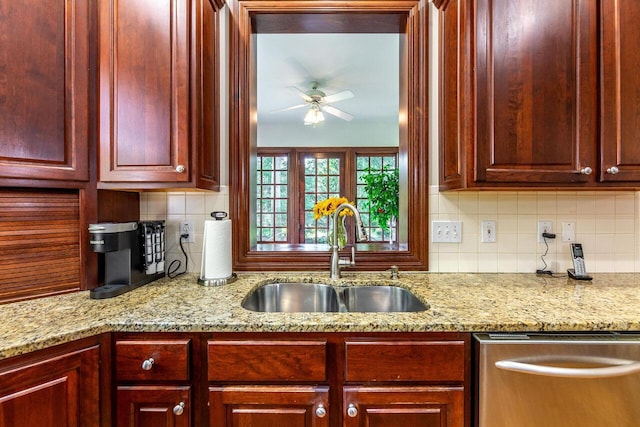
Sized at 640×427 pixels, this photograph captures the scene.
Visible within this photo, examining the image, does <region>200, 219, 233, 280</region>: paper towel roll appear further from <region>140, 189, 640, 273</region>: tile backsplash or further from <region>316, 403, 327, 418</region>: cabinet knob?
<region>316, 403, 327, 418</region>: cabinet knob

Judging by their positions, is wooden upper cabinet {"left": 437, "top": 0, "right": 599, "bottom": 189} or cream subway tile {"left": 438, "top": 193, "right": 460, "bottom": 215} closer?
wooden upper cabinet {"left": 437, "top": 0, "right": 599, "bottom": 189}

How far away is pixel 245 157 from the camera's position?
1.66 metres

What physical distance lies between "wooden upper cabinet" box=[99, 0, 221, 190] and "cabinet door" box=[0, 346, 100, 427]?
0.68 meters

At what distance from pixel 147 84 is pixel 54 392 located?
1.12 m

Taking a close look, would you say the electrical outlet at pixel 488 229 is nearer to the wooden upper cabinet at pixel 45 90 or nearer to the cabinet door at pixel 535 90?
the cabinet door at pixel 535 90

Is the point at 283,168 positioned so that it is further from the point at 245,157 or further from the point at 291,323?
the point at 291,323

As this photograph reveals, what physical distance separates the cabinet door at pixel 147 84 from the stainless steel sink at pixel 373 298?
0.92 meters

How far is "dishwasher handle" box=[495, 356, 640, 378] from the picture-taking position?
944mm

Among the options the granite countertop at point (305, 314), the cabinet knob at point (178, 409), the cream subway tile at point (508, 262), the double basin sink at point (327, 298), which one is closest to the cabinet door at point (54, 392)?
the granite countertop at point (305, 314)

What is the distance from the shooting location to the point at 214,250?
56.6 inches

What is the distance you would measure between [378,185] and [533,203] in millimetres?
2673

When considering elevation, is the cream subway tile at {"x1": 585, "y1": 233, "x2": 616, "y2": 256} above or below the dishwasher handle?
above

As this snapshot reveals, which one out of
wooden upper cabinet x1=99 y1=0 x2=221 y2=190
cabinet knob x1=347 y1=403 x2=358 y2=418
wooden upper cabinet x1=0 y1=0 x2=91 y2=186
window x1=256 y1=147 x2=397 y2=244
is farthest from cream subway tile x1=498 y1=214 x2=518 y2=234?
window x1=256 y1=147 x2=397 y2=244

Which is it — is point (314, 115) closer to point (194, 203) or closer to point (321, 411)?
point (194, 203)
